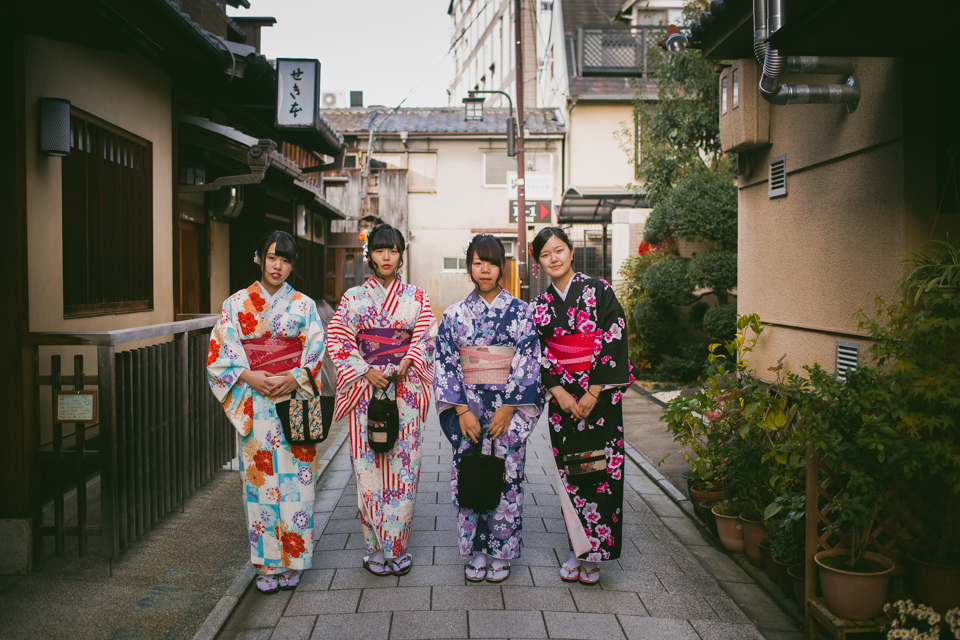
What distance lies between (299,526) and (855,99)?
4.72 metres

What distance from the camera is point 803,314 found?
5.45m

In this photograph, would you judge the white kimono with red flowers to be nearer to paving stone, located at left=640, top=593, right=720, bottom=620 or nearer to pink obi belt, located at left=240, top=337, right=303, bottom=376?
pink obi belt, located at left=240, top=337, right=303, bottom=376

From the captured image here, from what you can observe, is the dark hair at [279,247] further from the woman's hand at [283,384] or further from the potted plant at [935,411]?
the potted plant at [935,411]

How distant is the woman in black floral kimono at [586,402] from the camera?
4.02 m

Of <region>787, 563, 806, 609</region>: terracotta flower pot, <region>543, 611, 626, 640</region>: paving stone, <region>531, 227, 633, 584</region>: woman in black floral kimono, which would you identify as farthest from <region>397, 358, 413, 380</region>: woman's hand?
<region>787, 563, 806, 609</region>: terracotta flower pot

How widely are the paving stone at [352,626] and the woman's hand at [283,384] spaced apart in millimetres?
1316

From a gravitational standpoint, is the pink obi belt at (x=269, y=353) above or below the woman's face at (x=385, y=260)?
below

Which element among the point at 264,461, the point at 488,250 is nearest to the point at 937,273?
the point at 488,250

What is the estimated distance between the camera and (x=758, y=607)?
3758 mm

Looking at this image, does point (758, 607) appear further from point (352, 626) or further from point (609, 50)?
point (609, 50)

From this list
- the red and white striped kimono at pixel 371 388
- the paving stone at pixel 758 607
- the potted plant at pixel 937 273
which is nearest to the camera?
the potted plant at pixel 937 273

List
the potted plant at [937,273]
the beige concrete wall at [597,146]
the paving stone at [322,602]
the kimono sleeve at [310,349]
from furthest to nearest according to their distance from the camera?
the beige concrete wall at [597,146] → the kimono sleeve at [310,349] → the paving stone at [322,602] → the potted plant at [937,273]

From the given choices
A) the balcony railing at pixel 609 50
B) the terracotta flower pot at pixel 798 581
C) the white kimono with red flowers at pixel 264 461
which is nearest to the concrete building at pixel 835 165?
the terracotta flower pot at pixel 798 581

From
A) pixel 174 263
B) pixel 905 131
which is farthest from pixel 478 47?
pixel 905 131
